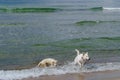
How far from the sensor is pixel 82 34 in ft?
82.8

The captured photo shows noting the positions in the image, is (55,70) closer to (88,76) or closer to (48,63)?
(48,63)

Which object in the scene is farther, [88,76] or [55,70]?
[55,70]

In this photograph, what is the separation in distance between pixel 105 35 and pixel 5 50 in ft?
28.8

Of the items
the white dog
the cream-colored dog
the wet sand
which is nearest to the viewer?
the wet sand

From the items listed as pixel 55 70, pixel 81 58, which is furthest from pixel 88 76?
pixel 55 70

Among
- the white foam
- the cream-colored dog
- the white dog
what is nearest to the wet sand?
the white foam

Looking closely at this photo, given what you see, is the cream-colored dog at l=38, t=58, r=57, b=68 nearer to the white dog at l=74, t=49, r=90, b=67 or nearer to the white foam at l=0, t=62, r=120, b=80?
the white foam at l=0, t=62, r=120, b=80

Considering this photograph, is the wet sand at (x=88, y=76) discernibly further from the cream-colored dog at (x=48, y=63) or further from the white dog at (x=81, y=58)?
the cream-colored dog at (x=48, y=63)

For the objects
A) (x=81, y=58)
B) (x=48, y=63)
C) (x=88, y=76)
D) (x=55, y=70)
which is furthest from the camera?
(x=48, y=63)

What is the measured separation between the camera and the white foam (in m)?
13.8

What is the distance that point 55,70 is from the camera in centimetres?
1477

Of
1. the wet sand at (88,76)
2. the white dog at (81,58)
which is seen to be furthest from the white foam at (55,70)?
the wet sand at (88,76)

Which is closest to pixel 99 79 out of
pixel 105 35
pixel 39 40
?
pixel 39 40

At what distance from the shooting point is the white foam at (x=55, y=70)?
13.8 meters
